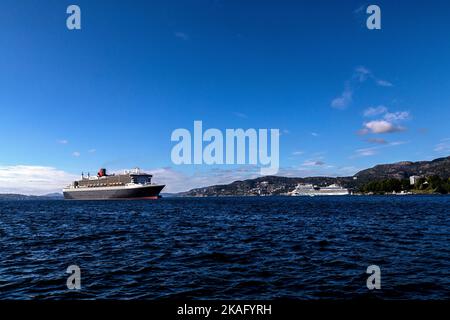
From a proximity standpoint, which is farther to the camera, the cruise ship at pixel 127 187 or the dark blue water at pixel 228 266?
the cruise ship at pixel 127 187

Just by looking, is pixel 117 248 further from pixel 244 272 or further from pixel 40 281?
pixel 244 272

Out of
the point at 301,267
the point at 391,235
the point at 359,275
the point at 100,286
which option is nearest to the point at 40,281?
the point at 100,286

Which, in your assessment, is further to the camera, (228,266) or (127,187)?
(127,187)

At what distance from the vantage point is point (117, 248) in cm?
2756

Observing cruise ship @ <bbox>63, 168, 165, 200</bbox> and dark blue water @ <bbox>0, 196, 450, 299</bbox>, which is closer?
dark blue water @ <bbox>0, 196, 450, 299</bbox>

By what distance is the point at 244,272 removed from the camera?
1916 centimetres

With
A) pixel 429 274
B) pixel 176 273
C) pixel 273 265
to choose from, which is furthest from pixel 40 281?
pixel 429 274

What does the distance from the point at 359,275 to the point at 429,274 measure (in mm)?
3894

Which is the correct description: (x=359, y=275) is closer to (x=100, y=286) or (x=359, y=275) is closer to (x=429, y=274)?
(x=429, y=274)

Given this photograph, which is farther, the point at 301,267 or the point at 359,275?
the point at 301,267
